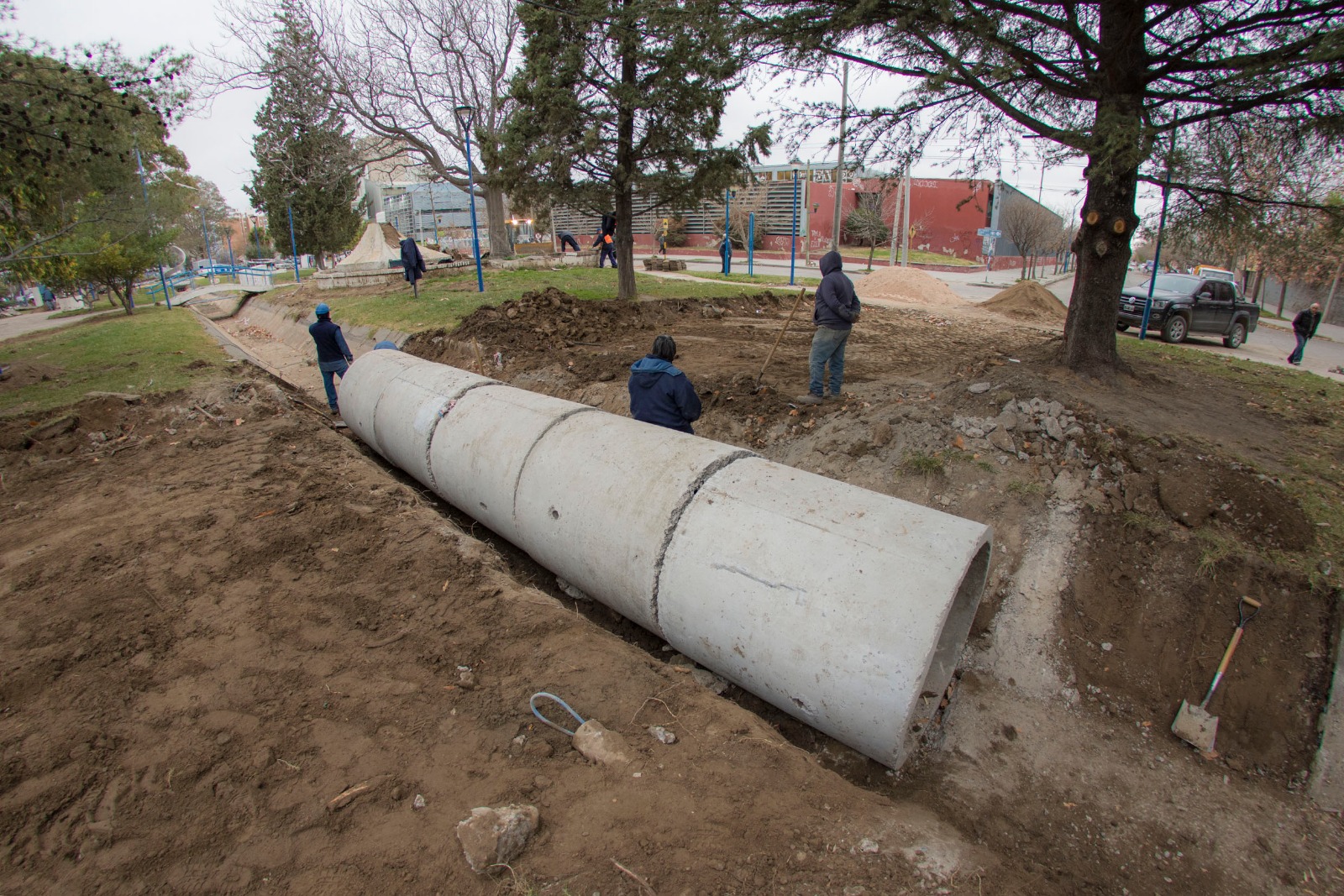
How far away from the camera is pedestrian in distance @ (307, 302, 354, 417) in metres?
9.27

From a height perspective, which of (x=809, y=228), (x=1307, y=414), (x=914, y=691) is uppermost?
(x=809, y=228)

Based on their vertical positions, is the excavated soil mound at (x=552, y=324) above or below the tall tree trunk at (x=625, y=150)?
below

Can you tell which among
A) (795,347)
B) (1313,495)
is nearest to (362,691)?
(1313,495)

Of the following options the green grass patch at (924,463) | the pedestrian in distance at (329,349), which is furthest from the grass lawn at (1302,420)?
the pedestrian in distance at (329,349)

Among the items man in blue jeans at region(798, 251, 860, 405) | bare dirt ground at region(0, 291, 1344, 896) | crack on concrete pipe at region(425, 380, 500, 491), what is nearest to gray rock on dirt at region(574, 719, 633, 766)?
bare dirt ground at region(0, 291, 1344, 896)

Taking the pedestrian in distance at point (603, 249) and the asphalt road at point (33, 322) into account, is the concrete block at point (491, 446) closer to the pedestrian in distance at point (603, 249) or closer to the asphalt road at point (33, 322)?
the pedestrian in distance at point (603, 249)

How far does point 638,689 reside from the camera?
12.1 feet

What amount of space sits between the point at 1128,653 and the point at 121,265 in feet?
94.8

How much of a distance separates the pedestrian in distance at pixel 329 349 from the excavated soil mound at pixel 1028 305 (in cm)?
1623

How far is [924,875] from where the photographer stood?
2.53 meters

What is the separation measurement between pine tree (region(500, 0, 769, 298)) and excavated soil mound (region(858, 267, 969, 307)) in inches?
342

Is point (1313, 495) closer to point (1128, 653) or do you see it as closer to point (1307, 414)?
point (1128, 653)

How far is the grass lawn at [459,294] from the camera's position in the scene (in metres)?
14.1

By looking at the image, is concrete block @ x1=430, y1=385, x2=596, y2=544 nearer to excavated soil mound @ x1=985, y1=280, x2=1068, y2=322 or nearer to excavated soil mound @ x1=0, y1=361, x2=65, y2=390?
excavated soil mound @ x1=0, y1=361, x2=65, y2=390
